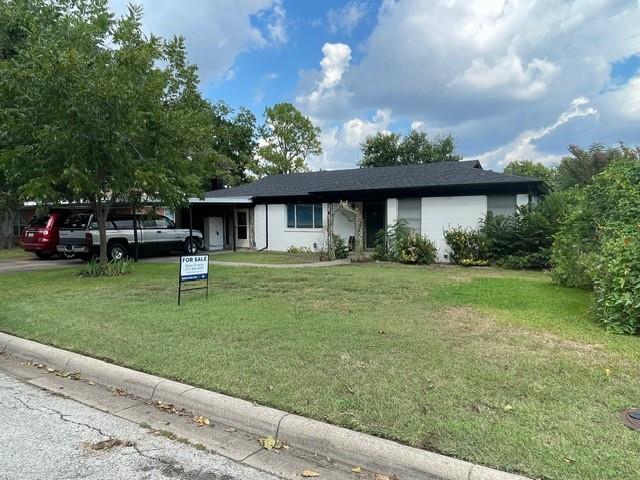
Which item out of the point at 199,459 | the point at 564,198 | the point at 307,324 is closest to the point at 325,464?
the point at 199,459

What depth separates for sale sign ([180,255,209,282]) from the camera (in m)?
8.47

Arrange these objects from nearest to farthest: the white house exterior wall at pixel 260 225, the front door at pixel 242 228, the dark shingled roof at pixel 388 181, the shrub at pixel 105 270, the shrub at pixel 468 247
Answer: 1. the shrub at pixel 105 270
2. the shrub at pixel 468 247
3. the dark shingled roof at pixel 388 181
4. the white house exterior wall at pixel 260 225
5. the front door at pixel 242 228

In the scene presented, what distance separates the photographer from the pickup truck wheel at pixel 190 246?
20.4 m

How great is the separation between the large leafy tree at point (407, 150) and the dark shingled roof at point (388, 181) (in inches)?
731

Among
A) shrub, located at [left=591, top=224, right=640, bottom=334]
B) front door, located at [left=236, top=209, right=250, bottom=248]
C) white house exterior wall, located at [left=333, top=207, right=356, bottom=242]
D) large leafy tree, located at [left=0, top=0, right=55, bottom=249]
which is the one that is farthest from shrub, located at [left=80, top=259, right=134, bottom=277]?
shrub, located at [left=591, top=224, right=640, bottom=334]

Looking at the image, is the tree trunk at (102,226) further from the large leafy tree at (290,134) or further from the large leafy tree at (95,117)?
the large leafy tree at (290,134)

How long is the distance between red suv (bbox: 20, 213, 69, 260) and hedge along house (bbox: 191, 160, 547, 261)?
5291 millimetres

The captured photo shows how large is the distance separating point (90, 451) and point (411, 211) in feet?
50.5

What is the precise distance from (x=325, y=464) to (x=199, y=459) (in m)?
0.90

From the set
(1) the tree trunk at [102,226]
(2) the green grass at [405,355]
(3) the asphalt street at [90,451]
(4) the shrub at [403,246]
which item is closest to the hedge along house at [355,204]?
(4) the shrub at [403,246]

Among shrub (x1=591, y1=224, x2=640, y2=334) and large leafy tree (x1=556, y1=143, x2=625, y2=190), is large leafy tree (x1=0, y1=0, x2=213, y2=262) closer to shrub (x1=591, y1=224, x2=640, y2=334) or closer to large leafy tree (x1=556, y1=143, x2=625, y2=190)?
shrub (x1=591, y1=224, x2=640, y2=334)

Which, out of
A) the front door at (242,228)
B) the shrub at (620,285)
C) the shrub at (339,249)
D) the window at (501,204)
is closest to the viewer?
the shrub at (620,285)

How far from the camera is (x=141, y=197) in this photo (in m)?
14.7

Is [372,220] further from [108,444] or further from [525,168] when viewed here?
[525,168]
